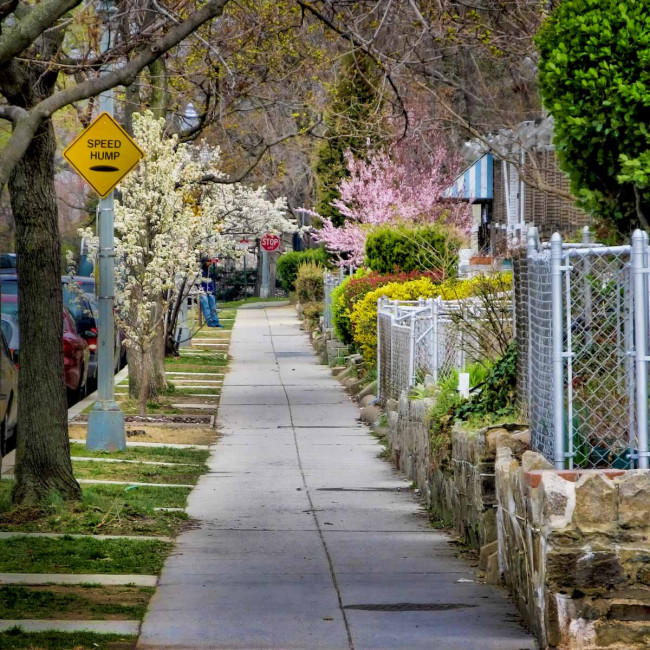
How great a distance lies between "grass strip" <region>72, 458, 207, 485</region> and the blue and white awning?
18.6m

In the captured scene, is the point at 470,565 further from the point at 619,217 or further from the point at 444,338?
the point at 444,338

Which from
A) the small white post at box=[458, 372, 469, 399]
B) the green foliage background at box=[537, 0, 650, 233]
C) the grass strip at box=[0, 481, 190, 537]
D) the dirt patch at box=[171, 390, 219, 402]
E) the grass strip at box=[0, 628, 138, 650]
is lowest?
the dirt patch at box=[171, 390, 219, 402]

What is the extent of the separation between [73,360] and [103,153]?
5.89 metres

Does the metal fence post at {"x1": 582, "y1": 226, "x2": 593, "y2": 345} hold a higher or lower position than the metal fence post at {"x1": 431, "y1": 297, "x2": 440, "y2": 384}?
higher

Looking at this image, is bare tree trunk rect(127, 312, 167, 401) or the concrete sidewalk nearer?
the concrete sidewalk

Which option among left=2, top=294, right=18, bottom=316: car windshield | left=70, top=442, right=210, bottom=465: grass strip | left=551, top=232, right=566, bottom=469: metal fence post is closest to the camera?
left=551, top=232, right=566, bottom=469: metal fence post

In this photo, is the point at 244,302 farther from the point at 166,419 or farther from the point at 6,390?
the point at 6,390

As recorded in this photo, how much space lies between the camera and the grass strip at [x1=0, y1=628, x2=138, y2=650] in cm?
619

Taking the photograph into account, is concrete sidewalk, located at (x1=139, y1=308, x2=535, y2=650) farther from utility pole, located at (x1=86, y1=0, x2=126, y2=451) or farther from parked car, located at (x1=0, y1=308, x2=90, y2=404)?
parked car, located at (x1=0, y1=308, x2=90, y2=404)

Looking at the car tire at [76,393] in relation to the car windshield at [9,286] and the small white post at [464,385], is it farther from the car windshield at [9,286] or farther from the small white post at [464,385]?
the small white post at [464,385]

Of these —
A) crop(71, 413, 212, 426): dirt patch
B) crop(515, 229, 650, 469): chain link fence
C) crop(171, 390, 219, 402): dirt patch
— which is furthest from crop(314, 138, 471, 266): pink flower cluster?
crop(515, 229, 650, 469): chain link fence

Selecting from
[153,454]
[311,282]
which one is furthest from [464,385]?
[311,282]

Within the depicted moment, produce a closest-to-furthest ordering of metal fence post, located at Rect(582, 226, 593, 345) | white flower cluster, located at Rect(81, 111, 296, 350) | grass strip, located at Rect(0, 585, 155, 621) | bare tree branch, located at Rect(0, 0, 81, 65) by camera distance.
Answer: metal fence post, located at Rect(582, 226, 593, 345)
grass strip, located at Rect(0, 585, 155, 621)
bare tree branch, located at Rect(0, 0, 81, 65)
white flower cluster, located at Rect(81, 111, 296, 350)

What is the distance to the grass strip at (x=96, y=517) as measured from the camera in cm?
977
